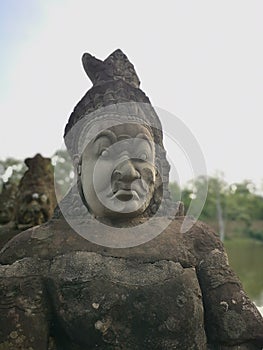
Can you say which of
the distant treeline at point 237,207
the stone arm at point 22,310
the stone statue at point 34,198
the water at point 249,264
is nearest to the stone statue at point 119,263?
the stone arm at point 22,310

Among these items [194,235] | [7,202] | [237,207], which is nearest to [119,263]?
[194,235]

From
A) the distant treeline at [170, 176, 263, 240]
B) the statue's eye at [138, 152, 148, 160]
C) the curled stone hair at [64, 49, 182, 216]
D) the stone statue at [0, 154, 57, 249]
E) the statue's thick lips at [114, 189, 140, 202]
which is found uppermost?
the distant treeline at [170, 176, 263, 240]

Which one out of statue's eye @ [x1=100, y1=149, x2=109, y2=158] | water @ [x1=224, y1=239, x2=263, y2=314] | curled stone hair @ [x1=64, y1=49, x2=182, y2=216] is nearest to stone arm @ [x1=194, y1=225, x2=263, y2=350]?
curled stone hair @ [x1=64, y1=49, x2=182, y2=216]

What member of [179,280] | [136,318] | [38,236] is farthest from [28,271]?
[179,280]

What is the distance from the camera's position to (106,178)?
1.90 m

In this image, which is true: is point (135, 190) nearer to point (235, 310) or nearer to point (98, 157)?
point (98, 157)

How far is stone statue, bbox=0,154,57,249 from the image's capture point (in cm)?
451

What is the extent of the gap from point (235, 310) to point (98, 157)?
2.76 feet

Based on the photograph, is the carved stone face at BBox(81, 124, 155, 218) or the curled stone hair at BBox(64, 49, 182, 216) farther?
the curled stone hair at BBox(64, 49, 182, 216)

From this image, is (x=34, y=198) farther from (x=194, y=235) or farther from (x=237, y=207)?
(x=237, y=207)

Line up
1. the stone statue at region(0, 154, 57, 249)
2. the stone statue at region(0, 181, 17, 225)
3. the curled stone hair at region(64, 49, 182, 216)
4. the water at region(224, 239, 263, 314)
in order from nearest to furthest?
the curled stone hair at region(64, 49, 182, 216) < the stone statue at region(0, 154, 57, 249) < the stone statue at region(0, 181, 17, 225) < the water at region(224, 239, 263, 314)

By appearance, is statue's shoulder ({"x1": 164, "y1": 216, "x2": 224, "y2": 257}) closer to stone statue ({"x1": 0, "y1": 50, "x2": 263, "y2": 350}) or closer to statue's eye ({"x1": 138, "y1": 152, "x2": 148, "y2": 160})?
stone statue ({"x1": 0, "y1": 50, "x2": 263, "y2": 350})

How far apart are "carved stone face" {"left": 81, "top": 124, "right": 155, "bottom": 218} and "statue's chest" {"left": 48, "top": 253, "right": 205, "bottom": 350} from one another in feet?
0.76

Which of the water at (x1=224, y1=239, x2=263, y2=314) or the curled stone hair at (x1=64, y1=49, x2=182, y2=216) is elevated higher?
the water at (x1=224, y1=239, x2=263, y2=314)
